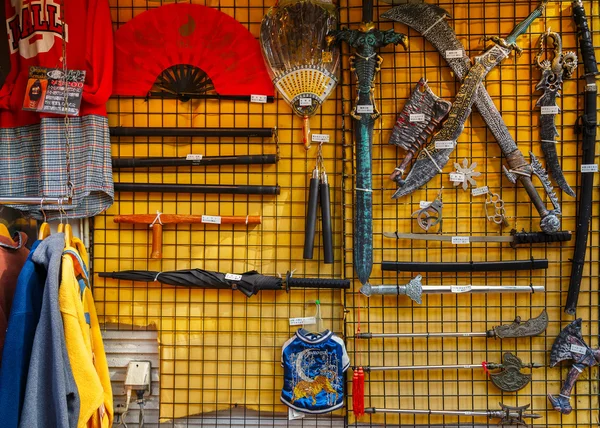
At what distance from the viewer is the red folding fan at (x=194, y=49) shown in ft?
7.64

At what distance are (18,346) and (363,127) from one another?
165 cm

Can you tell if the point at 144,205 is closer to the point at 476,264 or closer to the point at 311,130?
the point at 311,130

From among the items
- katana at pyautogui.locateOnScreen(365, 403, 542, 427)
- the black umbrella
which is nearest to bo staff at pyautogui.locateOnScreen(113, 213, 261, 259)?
the black umbrella

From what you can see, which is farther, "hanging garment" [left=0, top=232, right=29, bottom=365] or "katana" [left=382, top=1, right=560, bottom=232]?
"katana" [left=382, top=1, right=560, bottom=232]

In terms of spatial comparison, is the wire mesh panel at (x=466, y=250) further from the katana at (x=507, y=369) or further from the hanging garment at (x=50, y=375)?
the hanging garment at (x=50, y=375)

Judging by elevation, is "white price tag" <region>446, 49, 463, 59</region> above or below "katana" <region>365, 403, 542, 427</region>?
above

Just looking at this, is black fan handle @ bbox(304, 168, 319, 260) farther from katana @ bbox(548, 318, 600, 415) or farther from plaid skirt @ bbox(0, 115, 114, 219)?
katana @ bbox(548, 318, 600, 415)

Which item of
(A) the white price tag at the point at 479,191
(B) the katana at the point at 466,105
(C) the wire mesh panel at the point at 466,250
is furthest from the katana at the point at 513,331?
(A) the white price tag at the point at 479,191

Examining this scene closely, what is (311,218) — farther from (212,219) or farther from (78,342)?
(78,342)

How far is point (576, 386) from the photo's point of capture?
229 centimetres

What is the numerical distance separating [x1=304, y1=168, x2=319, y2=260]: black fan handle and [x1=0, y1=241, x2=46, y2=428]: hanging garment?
1121 mm

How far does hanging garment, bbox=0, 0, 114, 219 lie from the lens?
86.4 inches

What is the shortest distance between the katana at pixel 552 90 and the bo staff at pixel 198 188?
1.30 meters

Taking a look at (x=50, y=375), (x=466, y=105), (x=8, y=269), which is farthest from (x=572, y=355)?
(x=8, y=269)
